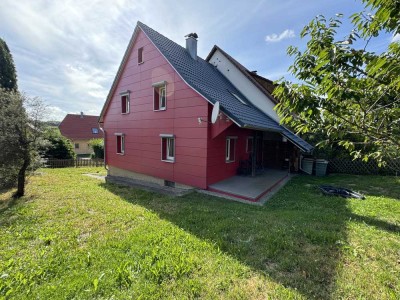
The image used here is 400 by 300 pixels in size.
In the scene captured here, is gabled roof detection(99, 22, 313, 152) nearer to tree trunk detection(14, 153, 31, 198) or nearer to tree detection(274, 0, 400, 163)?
tree detection(274, 0, 400, 163)

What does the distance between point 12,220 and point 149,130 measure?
6.27 m

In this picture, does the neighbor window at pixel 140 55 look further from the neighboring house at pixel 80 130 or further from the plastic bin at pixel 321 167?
the neighboring house at pixel 80 130

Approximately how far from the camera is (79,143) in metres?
31.9

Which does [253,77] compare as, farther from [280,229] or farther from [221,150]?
[280,229]

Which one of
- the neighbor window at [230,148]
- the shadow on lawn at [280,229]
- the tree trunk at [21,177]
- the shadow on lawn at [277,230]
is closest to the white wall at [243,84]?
the neighbor window at [230,148]

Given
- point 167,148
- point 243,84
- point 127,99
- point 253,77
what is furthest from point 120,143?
point 253,77

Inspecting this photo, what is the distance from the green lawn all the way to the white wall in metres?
6.77

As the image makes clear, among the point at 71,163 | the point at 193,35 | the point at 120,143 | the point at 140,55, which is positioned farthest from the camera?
the point at 71,163

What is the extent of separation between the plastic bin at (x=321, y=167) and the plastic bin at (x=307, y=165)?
0.31m

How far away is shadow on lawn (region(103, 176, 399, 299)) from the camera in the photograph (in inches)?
119

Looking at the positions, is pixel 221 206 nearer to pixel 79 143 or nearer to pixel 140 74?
pixel 140 74

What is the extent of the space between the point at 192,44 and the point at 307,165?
33.7 feet

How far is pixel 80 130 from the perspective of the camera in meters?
32.8

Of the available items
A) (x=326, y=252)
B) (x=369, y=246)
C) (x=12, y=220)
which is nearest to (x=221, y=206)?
(x=326, y=252)
